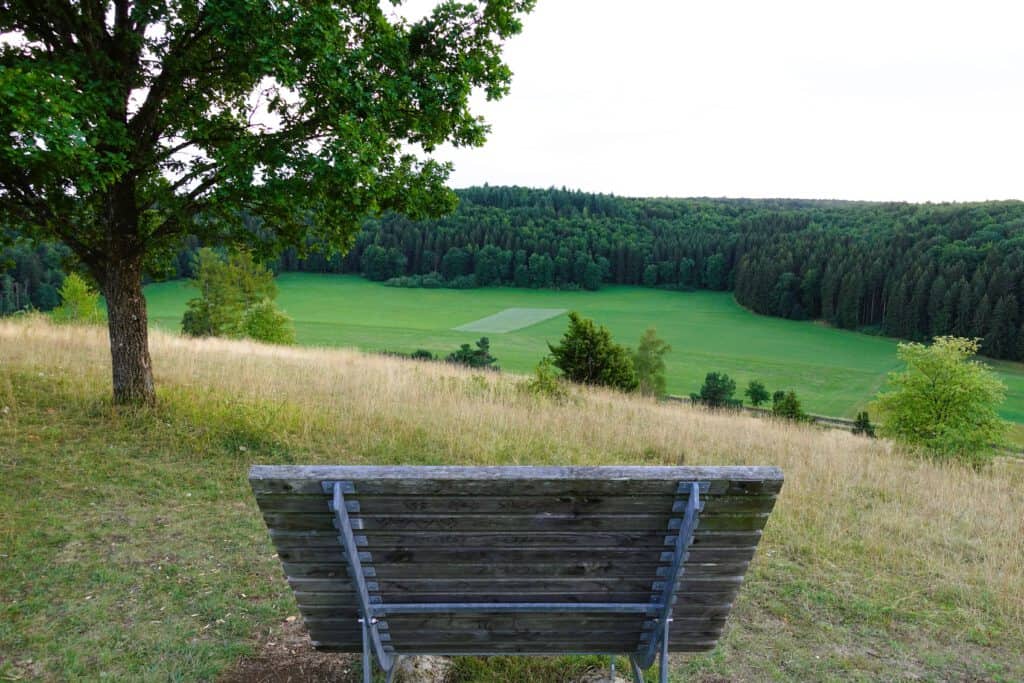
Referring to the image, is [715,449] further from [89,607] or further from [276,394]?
[89,607]

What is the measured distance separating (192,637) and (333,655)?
89 centimetres

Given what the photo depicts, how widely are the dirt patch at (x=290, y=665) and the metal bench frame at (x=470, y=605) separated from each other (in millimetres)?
800

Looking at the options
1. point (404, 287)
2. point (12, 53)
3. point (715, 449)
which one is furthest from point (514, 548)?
point (404, 287)

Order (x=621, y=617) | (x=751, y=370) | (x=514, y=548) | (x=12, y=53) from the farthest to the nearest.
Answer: (x=751, y=370), (x=12, y=53), (x=621, y=617), (x=514, y=548)

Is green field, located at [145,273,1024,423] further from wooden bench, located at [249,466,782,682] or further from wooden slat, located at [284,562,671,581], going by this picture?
wooden slat, located at [284,562,671,581]

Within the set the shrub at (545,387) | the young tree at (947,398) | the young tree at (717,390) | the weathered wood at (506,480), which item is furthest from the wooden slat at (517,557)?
the young tree at (717,390)

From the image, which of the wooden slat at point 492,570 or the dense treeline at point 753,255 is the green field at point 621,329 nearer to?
the dense treeline at point 753,255

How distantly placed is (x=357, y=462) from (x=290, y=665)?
12.6ft

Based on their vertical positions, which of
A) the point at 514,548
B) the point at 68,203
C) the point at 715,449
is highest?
the point at 68,203

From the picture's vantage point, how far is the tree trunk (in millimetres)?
8375

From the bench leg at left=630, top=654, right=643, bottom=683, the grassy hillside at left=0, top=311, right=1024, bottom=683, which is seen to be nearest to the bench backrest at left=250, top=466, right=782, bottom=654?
the bench leg at left=630, top=654, right=643, bottom=683

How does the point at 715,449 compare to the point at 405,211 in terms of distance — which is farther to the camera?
the point at 715,449

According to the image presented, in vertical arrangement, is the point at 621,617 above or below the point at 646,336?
above

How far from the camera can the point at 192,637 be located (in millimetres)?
4137
